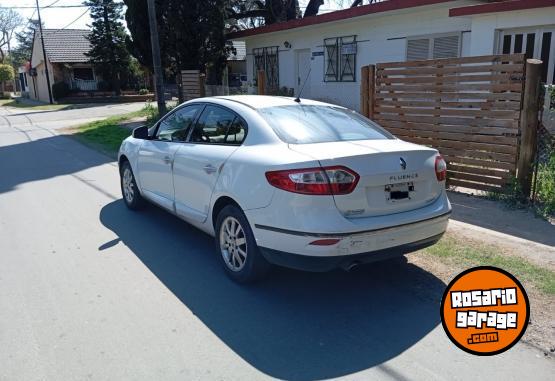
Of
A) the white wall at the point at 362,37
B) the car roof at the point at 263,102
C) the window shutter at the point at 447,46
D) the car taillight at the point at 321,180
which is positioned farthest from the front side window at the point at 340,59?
the car taillight at the point at 321,180

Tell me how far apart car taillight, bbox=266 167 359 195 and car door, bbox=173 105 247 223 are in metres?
0.89

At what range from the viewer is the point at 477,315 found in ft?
9.80

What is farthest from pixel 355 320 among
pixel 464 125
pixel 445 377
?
pixel 464 125

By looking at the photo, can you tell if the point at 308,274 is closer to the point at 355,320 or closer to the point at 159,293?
the point at 355,320

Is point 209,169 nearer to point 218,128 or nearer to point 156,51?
point 218,128

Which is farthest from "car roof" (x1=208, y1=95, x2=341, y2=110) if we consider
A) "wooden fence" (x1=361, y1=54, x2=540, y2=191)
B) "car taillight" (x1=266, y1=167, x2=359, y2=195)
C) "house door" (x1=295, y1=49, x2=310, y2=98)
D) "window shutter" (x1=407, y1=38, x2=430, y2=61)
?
"house door" (x1=295, y1=49, x2=310, y2=98)

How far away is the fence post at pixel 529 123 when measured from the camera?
6094 millimetres

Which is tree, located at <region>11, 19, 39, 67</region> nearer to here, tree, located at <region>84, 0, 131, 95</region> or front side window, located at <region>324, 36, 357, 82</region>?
tree, located at <region>84, 0, 131, 95</region>

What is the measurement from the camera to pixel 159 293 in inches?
163

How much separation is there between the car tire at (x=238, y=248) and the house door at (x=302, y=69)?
47.7 ft

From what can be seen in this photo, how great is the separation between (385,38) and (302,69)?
15.4 feet

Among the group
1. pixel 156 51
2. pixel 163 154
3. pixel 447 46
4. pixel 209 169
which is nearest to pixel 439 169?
pixel 209 169

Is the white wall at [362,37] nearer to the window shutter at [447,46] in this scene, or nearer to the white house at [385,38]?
the white house at [385,38]

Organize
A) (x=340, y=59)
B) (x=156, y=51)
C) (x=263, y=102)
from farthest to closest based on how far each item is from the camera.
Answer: (x=340, y=59) < (x=156, y=51) < (x=263, y=102)
